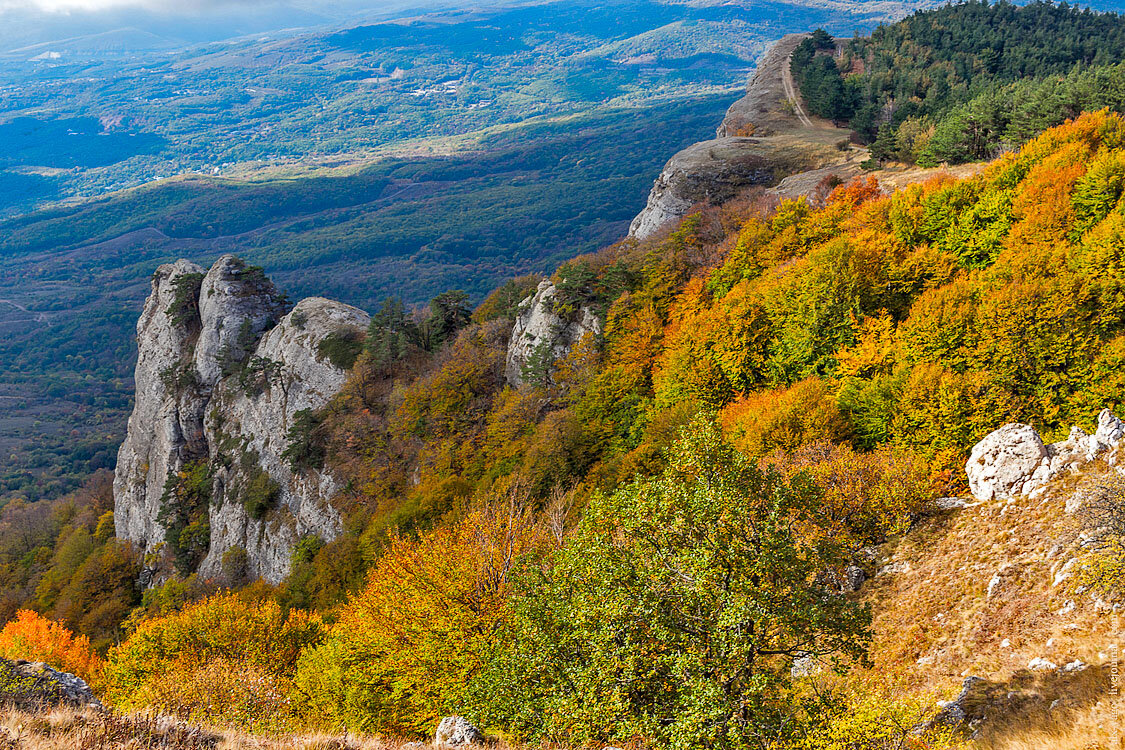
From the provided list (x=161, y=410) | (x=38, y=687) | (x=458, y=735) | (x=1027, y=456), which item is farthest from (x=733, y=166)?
(x=161, y=410)

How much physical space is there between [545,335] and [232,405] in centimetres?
4597

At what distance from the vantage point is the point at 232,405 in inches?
3063

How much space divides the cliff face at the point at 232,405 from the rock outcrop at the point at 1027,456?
181 ft

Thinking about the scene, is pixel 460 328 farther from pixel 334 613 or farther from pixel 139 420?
pixel 139 420

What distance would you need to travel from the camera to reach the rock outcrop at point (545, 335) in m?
59.3

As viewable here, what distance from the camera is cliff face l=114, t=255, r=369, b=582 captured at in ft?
216

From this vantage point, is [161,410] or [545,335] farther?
[161,410]

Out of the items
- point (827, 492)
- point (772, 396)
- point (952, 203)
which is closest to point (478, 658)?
point (827, 492)

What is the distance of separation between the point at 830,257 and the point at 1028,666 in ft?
105

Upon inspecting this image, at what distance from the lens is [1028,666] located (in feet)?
53.0

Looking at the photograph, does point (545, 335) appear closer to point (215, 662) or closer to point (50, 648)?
point (215, 662)

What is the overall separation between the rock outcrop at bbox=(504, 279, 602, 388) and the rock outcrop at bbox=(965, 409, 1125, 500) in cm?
3807

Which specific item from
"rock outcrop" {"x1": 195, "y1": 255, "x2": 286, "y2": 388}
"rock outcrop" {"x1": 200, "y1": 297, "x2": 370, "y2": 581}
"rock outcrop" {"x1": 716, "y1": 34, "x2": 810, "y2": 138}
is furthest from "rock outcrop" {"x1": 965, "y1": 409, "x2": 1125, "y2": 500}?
"rock outcrop" {"x1": 195, "y1": 255, "x2": 286, "y2": 388}

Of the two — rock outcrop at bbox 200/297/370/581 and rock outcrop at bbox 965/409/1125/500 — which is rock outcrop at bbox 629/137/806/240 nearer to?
rock outcrop at bbox 200/297/370/581
